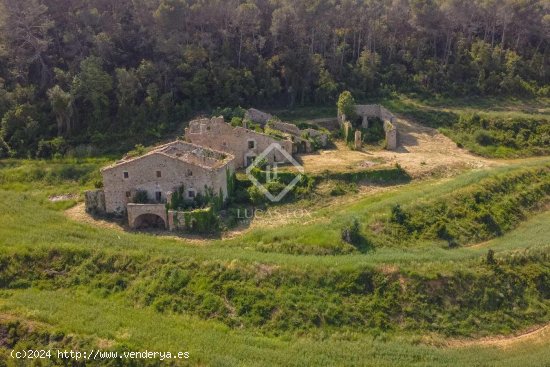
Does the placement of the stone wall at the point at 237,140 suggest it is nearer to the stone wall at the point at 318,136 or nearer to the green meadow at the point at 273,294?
the stone wall at the point at 318,136

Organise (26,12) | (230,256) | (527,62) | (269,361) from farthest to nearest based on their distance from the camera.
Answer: (527,62) → (26,12) → (230,256) → (269,361)

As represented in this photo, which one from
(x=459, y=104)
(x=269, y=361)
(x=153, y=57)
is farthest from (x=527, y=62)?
(x=269, y=361)

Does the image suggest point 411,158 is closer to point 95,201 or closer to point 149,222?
point 149,222

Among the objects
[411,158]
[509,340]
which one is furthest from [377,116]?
[509,340]

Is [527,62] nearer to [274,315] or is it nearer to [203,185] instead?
[203,185]

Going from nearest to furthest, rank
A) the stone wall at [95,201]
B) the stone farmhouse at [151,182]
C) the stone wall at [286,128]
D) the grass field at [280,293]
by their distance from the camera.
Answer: the grass field at [280,293] → the stone farmhouse at [151,182] → the stone wall at [95,201] → the stone wall at [286,128]

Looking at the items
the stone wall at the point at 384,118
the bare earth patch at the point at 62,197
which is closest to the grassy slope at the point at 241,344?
the bare earth patch at the point at 62,197

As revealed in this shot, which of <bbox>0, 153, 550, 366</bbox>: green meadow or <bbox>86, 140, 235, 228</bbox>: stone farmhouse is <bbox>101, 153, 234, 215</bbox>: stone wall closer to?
<bbox>86, 140, 235, 228</bbox>: stone farmhouse
